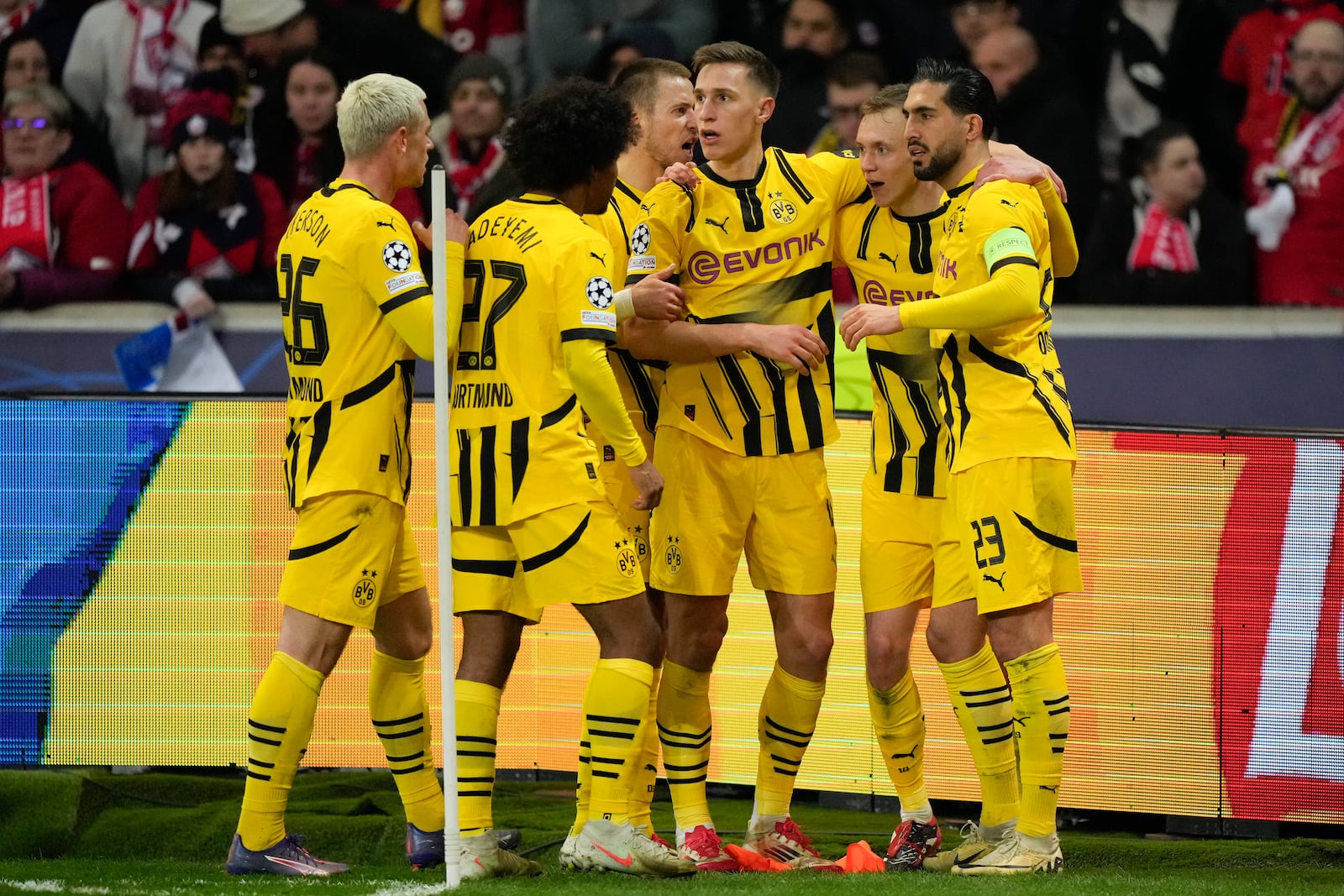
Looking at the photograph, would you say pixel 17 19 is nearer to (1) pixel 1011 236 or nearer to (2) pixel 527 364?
(2) pixel 527 364

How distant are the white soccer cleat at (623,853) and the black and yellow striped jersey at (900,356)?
145 centimetres

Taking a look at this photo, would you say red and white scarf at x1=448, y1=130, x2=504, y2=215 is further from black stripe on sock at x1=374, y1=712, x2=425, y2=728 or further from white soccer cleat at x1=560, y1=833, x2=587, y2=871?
white soccer cleat at x1=560, y1=833, x2=587, y2=871

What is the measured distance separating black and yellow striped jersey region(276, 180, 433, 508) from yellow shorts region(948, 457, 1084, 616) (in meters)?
1.77

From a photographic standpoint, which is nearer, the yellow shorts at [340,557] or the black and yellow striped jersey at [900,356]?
the yellow shorts at [340,557]

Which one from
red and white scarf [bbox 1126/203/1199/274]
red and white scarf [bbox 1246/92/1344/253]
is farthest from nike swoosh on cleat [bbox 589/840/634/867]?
red and white scarf [bbox 1246/92/1344/253]

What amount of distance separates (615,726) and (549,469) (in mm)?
785

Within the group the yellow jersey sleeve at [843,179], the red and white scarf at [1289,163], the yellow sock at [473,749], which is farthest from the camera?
the red and white scarf at [1289,163]

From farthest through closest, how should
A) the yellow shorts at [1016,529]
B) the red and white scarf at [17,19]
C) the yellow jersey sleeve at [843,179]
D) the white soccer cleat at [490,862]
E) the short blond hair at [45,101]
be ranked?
1. the red and white scarf at [17,19]
2. the short blond hair at [45,101]
3. the yellow jersey sleeve at [843,179]
4. the yellow shorts at [1016,529]
5. the white soccer cleat at [490,862]

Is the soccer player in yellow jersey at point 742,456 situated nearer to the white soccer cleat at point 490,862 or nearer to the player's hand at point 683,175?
the player's hand at point 683,175

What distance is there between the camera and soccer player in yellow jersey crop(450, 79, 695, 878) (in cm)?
474

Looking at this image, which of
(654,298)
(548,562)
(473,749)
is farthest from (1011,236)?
(473,749)

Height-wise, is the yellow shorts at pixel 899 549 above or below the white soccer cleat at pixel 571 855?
above

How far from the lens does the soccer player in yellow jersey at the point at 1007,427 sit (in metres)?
4.98

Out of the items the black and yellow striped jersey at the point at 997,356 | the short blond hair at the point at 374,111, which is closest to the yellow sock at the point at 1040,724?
the black and yellow striped jersey at the point at 997,356
